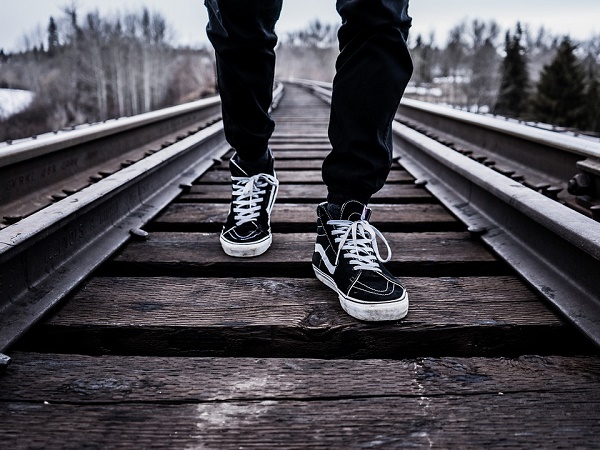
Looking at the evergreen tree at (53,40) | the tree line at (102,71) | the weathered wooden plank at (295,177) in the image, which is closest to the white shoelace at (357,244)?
the weathered wooden plank at (295,177)

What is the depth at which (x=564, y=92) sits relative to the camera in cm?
2898

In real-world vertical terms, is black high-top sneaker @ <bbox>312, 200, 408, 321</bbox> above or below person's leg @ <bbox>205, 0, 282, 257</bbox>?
below

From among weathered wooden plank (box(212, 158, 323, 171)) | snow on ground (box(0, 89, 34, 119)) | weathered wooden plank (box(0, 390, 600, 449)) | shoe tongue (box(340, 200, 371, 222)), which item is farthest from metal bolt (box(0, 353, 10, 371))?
snow on ground (box(0, 89, 34, 119))

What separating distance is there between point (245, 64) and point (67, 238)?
2.68ft

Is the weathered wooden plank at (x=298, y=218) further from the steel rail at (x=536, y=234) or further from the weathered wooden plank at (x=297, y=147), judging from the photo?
the weathered wooden plank at (x=297, y=147)

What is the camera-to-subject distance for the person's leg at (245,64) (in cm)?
165

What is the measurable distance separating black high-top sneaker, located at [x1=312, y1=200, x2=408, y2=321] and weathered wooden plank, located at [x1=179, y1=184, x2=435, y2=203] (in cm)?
102

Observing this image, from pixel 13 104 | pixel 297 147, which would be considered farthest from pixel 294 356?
pixel 13 104

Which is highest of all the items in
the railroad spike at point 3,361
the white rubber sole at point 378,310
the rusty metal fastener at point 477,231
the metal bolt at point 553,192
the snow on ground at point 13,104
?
the snow on ground at point 13,104

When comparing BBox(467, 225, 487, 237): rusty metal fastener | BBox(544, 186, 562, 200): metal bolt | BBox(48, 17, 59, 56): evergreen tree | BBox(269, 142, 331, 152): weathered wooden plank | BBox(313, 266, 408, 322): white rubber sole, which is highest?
BBox(48, 17, 59, 56): evergreen tree

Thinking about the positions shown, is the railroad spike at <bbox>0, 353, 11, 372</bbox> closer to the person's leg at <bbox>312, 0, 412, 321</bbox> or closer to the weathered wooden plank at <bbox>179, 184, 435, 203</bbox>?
the person's leg at <bbox>312, 0, 412, 321</bbox>

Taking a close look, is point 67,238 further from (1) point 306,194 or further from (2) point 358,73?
(1) point 306,194

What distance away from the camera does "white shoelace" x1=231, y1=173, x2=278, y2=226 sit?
1751mm

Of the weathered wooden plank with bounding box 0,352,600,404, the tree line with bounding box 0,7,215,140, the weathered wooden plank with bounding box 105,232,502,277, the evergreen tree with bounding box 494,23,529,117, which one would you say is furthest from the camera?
the tree line with bounding box 0,7,215,140
